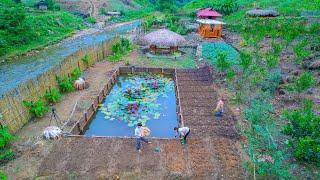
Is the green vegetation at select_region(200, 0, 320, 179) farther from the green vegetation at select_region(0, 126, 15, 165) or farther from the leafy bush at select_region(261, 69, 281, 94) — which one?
the green vegetation at select_region(0, 126, 15, 165)

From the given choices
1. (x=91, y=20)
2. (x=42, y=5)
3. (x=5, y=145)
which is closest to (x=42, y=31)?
(x=91, y=20)

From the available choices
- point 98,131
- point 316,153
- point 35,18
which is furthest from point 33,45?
point 316,153

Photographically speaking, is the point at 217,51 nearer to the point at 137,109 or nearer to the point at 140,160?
the point at 137,109

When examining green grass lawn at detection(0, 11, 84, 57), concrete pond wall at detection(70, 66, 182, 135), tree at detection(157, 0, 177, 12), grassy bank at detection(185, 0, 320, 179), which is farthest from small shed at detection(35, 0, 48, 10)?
concrete pond wall at detection(70, 66, 182, 135)

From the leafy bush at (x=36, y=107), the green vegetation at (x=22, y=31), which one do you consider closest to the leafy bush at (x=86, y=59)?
the leafy bush at (x=36, y=107)

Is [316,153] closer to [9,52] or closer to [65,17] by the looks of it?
[9,52]
